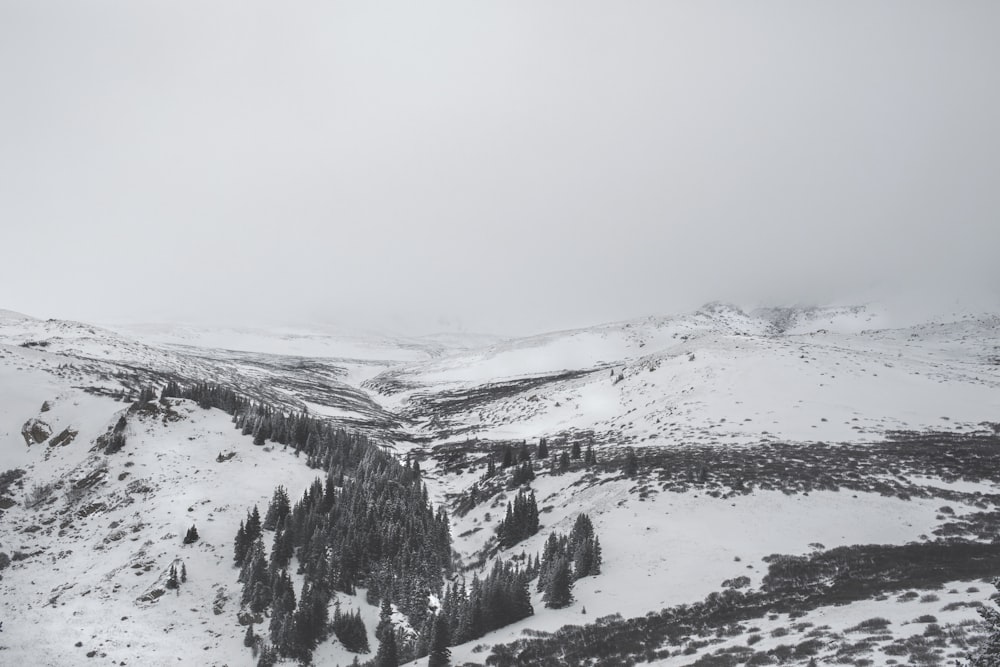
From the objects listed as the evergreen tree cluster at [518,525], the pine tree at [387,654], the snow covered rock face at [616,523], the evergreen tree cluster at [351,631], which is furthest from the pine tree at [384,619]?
the evergreen tree cluster at [518,525]

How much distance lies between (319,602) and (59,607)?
34.2 ft

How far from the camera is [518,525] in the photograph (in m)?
29.2

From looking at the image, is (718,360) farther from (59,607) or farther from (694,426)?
(59,607)

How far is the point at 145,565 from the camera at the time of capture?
71.2ft

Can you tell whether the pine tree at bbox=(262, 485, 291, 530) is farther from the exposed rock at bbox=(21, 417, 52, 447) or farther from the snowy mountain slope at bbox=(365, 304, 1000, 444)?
the snowy mountain slope at bbox=(365, 304, 1000, 444)

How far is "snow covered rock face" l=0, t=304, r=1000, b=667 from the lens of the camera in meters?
16.7

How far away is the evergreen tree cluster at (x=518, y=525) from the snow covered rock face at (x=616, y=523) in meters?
0.40

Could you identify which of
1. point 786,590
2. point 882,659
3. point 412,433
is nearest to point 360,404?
point 412,433

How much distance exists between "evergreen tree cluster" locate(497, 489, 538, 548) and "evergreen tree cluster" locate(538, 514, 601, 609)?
2.52m

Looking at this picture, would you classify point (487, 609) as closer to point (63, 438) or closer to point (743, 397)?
point (63, 438)

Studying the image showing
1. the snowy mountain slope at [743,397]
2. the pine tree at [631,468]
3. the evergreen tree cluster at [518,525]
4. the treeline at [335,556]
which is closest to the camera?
the treeline at [335,556]

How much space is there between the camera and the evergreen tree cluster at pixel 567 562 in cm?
2081

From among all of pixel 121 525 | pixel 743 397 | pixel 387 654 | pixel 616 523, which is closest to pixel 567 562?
pixel 616 523

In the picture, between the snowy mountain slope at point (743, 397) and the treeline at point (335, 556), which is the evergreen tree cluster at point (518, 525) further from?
the snowy mountain slope at point (743, 397)
